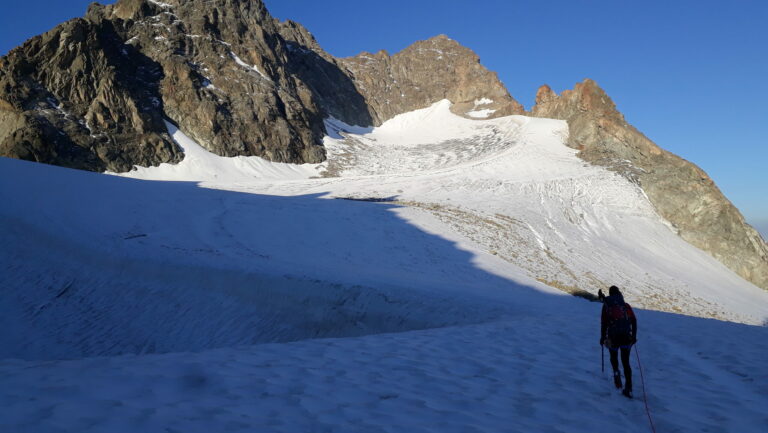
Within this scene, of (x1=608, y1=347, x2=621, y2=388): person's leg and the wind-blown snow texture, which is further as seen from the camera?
(x1=608, y1=347, x2=621, y2=388): person's leg

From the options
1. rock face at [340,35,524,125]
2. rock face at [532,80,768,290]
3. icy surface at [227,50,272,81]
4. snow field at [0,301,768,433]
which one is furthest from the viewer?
rock face at [340,35,524,125]

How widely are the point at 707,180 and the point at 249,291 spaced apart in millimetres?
46896

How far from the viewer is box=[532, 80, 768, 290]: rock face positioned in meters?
36.4

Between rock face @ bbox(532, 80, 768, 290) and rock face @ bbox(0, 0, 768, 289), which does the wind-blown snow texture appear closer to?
rock face @ bbox(532, 80, 768, 290)

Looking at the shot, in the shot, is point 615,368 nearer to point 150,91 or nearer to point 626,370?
point 626,370

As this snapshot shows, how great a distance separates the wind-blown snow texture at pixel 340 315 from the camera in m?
4.55

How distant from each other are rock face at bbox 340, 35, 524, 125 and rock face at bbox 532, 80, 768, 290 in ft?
117

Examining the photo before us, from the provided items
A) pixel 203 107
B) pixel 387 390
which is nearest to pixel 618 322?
pixel 387 390

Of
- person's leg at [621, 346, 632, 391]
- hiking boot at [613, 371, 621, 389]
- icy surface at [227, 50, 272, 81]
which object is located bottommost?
hiking boot at [613, 371, 621, 389]

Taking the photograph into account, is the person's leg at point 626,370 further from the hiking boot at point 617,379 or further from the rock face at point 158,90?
the rock face at point 158,90

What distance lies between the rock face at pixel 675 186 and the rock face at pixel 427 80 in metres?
35.7

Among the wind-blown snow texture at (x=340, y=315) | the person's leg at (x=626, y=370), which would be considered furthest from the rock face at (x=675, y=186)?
the person's leg at (x=626, y=370)

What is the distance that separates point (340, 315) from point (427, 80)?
11022cm

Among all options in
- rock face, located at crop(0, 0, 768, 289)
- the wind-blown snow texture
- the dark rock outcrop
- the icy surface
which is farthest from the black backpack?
the icy surface
